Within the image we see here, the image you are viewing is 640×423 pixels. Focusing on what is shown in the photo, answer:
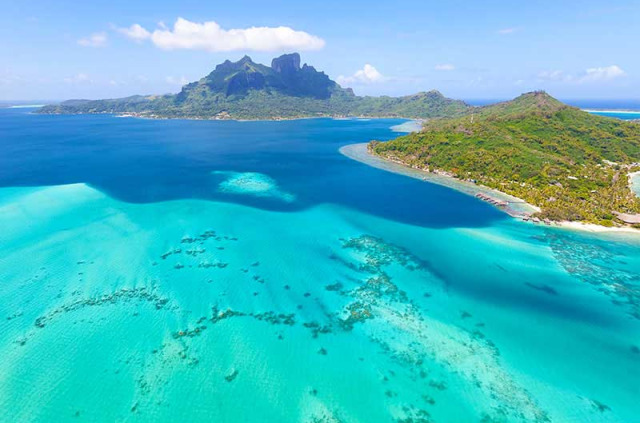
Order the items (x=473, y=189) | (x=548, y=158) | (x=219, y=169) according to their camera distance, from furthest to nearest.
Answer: (x=219, y=169) < (x=548, y=158) < (x=473, y=189)

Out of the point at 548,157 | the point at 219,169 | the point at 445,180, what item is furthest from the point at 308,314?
the point at 548,157

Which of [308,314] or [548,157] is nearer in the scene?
[308,314]

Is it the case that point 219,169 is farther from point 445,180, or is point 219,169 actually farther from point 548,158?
point 548,158

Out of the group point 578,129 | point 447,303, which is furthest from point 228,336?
point 578,129

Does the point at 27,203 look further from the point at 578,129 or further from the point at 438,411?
the point at 578,129

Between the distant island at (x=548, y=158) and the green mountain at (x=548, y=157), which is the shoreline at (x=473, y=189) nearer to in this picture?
the distant island at (x=548, y=158)

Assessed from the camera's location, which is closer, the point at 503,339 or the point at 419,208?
the point at 503,339

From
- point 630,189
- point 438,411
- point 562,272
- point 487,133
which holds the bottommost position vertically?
point 438,411
